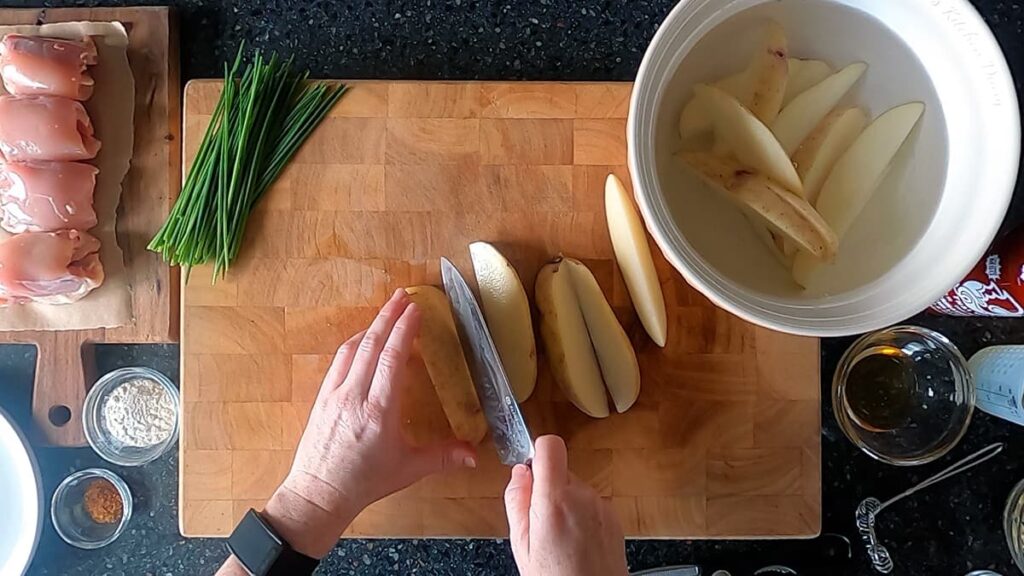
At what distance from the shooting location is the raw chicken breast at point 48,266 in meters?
1.12

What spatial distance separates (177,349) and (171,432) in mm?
112

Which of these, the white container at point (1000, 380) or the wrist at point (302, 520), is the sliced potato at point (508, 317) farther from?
the white container at point (1000, 380)

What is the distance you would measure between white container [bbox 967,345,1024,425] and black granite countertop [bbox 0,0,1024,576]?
3 cm

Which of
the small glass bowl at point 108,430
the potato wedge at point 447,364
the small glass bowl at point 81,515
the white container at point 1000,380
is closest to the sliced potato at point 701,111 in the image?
the potato wedge at point 447,364

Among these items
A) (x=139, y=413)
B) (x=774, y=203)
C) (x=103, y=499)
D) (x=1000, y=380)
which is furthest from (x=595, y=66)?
(x=103, y=499)

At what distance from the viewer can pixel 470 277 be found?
1116 mm

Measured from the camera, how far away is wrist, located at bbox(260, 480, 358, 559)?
1043mm

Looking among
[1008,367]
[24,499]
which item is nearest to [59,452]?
[24,499]

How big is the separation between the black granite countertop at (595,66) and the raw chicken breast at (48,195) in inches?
7.8

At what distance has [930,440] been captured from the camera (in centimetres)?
116

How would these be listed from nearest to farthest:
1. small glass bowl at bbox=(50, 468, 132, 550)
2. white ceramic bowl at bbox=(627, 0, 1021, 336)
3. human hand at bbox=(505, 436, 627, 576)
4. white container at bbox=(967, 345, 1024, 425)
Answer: white ceramic bowl at bbox=(627, 0, 1021, 336) → human hand at bbox=(505, 436, 627, 576) → white container at bbox=(967, 345, 1024, 425) → small glass bowl at bbox=(50, 468, 132, 550)

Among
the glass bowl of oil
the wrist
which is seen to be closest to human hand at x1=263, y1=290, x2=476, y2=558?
the wrist

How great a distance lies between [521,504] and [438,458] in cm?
12

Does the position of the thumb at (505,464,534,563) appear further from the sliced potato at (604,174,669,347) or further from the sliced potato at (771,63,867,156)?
the sliced potato at (771,63,867,156)
